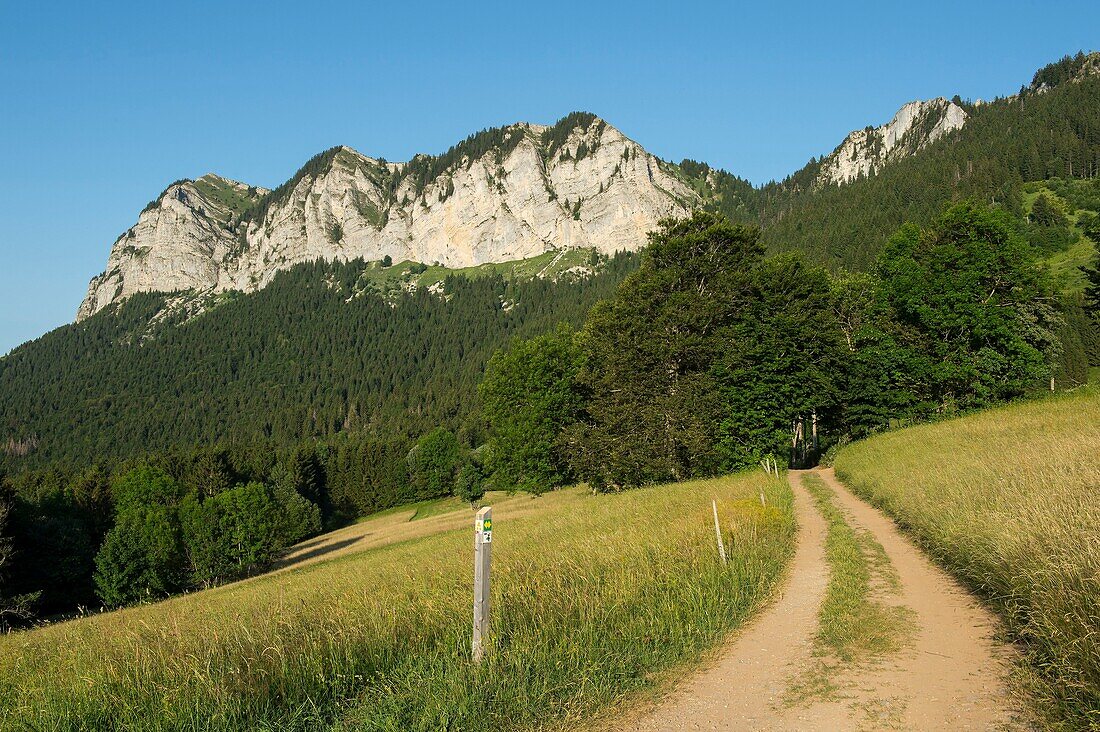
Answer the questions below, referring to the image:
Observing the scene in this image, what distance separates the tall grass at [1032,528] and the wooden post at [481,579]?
492cm

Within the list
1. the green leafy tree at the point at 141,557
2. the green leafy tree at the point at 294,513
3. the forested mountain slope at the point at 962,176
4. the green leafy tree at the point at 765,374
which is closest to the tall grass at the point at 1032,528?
the green leafy tree at the point at 765,374

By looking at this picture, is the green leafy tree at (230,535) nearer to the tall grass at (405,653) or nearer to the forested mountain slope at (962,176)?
the tall grass at (405,653)

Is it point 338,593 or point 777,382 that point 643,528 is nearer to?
point 338,593

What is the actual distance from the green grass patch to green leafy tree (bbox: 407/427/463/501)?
8624cm

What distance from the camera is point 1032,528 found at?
24.8 feet

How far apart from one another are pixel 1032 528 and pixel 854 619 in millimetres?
2504

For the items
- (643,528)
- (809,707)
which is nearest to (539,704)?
(809,707)

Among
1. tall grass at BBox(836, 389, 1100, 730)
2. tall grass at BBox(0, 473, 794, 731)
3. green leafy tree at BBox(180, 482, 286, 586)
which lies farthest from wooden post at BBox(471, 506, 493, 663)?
green leafy tree at BBox(180, 482, 286, 586)

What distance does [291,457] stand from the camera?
309 ft

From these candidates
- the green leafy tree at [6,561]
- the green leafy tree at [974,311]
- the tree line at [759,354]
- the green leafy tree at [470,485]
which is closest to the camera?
the tree line at [759,354]

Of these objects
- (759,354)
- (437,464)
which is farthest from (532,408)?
(437,464)

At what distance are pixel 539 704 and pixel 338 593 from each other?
20.7 feet

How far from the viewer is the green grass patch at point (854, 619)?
671cm

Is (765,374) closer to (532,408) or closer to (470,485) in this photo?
(532,408)
